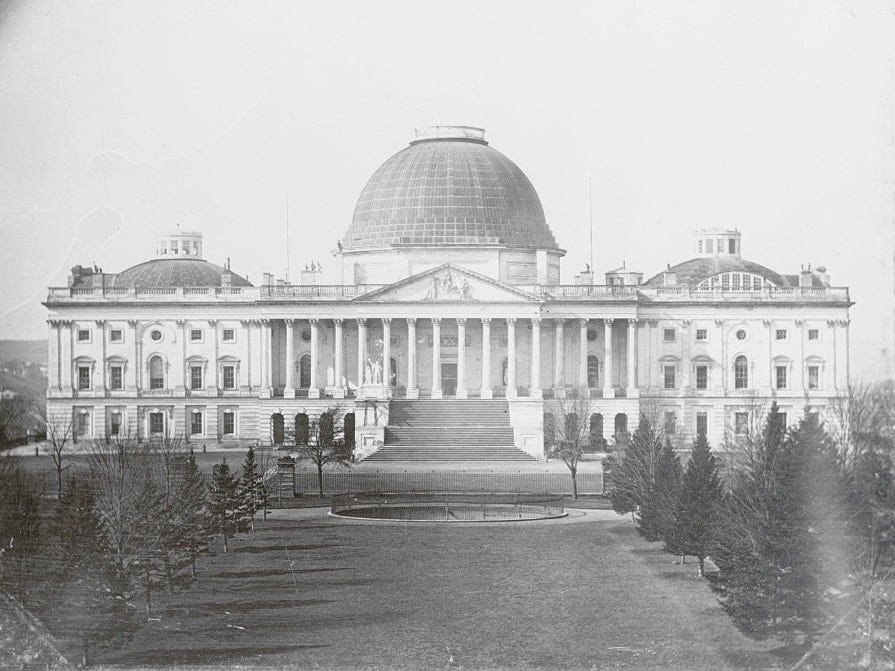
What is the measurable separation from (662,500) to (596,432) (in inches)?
1857

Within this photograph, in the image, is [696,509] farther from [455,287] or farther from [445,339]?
[445,339]

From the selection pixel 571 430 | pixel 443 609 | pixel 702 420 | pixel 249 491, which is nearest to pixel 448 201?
pixel 702 420

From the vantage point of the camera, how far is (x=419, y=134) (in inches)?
4018

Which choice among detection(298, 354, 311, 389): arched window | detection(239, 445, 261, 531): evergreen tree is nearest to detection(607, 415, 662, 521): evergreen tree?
detection(239, 445, 261, 531): evergreen tree

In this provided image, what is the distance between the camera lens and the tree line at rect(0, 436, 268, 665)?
31.5 metres

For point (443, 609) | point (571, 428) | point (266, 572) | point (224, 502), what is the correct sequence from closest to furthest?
1. point (443, 609)
2. point (266, 572)
3. point (224, 502)
4. point (571, 428)

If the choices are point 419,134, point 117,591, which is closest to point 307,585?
point 117,591

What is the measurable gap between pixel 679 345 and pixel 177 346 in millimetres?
32604

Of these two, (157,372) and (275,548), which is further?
(157,372)

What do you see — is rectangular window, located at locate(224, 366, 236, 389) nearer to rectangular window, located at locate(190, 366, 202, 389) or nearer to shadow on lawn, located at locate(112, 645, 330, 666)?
rectangular window, located at locate(190, 366, 202, 389)

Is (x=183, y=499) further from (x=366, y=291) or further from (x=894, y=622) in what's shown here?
(x=366, y=291)

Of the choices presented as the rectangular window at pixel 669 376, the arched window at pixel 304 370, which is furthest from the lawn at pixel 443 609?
the rectangular window at pixel 669 376

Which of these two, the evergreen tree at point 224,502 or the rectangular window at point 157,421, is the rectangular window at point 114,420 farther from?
the evergreen tree at point 224,502

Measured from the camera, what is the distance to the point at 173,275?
97875mm
